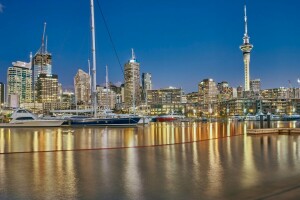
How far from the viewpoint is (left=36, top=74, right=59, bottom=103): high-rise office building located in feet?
494

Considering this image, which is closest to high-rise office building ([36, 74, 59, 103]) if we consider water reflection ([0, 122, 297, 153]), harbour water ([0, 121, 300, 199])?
water reflection ([0, 122, 297, 153])

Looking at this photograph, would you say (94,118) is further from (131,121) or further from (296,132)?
(296,132)

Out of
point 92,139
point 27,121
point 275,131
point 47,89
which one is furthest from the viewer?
point 47,89

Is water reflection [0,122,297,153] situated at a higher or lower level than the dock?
lower

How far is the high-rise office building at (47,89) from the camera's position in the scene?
150500 mm

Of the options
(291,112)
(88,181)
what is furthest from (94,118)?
(291,112)

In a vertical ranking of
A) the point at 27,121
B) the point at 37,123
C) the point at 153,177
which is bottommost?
the point at 37,123

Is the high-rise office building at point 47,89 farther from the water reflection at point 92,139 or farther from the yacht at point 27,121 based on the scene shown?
the water reflection at point 92,139

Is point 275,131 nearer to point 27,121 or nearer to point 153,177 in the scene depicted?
point 153,177

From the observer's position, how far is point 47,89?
513 feet

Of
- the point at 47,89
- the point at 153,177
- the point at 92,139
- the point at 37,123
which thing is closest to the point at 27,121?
the point at 37,123

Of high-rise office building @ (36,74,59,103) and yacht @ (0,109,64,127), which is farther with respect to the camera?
high-rise office building @ (36,74,59,103)

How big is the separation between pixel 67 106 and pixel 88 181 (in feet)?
534

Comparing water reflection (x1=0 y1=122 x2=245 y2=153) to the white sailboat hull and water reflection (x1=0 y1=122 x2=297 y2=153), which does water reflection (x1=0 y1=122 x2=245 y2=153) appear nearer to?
water reflection (x1=0 y1=122 x2=297 y2=153)
